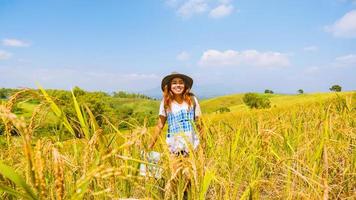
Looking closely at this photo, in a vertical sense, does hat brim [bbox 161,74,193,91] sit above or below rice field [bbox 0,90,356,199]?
above

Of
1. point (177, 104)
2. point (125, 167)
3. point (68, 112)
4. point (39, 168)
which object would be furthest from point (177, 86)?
point (39, 168)

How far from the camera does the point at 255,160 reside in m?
2.92

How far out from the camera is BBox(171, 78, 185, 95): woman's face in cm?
526

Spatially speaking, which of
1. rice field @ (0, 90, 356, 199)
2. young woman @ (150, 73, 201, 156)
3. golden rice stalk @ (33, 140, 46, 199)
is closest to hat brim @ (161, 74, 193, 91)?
young woman @ (150, 73, 201, 156)

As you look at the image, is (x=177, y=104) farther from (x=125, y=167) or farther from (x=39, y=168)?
(x=39, y=168)

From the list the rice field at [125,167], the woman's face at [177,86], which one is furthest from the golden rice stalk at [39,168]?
the woman's face at [177,86]

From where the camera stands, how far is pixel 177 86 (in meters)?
5.26

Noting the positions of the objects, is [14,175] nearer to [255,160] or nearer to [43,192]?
[43,192]

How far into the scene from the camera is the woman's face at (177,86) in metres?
5.26

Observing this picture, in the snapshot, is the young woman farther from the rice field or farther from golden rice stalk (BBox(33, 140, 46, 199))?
golden rice stalk (BBox(33, 140, 46, 199))

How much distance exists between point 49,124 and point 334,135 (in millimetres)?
2606

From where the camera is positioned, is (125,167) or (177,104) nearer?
(125,167)

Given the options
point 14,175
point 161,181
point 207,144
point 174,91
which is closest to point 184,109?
point 174,91

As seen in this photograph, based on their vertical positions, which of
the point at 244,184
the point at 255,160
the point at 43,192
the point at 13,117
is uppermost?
the point at 13,117
